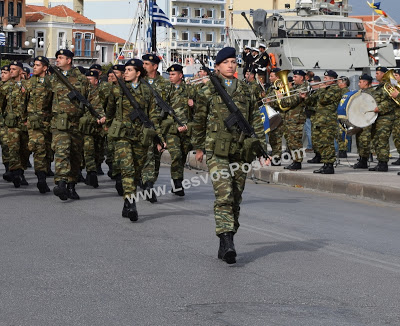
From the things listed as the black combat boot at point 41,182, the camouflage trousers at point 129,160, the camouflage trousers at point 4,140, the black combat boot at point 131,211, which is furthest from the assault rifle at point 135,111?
the camouflage trousers at point 4,140

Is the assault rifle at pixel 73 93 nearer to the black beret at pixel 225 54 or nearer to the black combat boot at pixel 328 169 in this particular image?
the black beret at pixel 225 54

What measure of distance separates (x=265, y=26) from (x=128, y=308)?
23247mm

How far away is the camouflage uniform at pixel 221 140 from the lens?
9.47 meters

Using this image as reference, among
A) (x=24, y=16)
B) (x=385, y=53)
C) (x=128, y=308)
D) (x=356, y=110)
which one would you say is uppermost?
(x=24, y=16)

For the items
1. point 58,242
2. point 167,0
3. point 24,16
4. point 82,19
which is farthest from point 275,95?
point 167,0

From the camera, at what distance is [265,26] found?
29.9 m

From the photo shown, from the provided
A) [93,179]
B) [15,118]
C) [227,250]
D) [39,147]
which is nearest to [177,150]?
[93,179]

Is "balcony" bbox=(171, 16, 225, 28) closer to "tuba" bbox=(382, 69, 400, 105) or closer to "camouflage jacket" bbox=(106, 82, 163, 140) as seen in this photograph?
"tuba" bbox=(382, 69, 400, 105)

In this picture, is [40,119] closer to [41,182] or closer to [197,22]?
[41,182]

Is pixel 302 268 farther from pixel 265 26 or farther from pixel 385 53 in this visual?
pixel 385 53

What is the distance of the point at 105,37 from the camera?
121m

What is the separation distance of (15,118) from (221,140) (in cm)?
707

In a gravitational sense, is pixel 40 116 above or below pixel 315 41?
below

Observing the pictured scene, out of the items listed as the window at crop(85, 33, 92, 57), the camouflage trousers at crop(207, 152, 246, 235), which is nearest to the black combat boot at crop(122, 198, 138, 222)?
the camouflage trousers at crop(207, 152, 246, 235)
